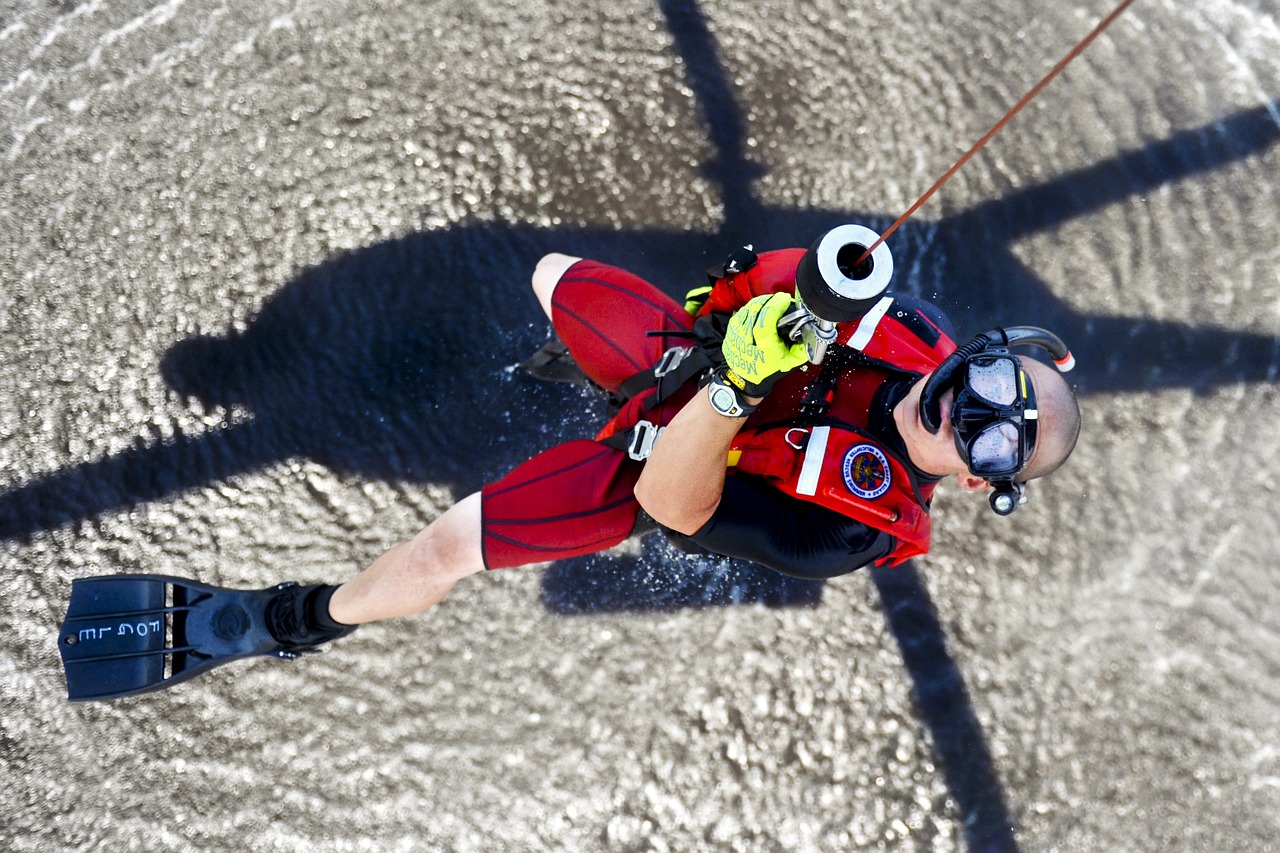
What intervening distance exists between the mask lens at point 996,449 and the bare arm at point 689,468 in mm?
507

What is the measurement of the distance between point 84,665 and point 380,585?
0.95 meters

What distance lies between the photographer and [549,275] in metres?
2.67

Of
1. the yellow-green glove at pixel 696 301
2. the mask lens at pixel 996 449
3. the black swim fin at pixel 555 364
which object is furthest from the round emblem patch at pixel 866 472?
the black swim fin at pixel 555 364

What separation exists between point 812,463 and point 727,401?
1.15ft

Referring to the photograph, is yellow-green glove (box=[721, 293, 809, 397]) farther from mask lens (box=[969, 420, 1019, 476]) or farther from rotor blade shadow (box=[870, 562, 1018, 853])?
rotor blade shadow (box=[870, 562, 1018, 853])

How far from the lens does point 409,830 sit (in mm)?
2658

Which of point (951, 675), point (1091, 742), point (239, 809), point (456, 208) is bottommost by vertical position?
point (1091, 742)

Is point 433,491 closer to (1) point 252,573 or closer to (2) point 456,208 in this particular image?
(1) point 252,573

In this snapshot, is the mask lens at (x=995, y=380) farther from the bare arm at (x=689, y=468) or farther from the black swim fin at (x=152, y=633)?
the black swim fin at (x=152, y=633)

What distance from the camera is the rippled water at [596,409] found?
2.73 metres

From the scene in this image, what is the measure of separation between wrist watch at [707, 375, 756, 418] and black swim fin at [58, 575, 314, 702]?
1566 millimetres

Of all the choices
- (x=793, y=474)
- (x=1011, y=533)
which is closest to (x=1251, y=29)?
(x=1011, y=533)

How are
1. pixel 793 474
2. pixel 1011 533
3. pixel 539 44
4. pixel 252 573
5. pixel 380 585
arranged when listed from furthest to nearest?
pixel 539 44, pixel 1011 533, pixel 252 573, pixel 380 585, pixel 793 474

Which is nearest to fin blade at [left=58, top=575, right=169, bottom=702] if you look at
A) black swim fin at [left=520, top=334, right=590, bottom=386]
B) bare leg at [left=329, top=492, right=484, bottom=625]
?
bare leg at [left=329, top=492, right=484, bottom=625]
